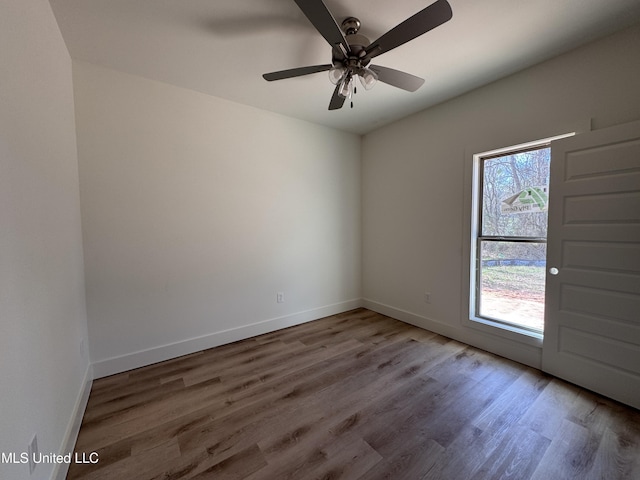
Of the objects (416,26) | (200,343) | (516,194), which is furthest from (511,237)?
(200,343)

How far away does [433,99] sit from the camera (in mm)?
2842

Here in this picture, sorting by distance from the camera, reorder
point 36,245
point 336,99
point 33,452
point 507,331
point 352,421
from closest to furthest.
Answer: point 33,452 → point 36,245 → point 352,421 → point 336,99 → point 507,331

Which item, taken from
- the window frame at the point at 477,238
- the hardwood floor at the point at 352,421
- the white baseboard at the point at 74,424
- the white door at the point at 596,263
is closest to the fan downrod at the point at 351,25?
the window frame at the point at 477,238

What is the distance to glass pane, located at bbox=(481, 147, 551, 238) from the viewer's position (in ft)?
7.63

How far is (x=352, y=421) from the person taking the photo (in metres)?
1.71

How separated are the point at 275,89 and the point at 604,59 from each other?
8.87ft

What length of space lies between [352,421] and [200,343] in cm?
180

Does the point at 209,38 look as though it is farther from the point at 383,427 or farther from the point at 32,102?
the point at 383,427

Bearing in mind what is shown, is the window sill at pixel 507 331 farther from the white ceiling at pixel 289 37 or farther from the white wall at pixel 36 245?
the white wall at pixel 36 245

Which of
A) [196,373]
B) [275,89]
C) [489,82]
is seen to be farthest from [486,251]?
[196,373]

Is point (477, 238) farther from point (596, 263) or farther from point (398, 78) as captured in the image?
point (398, 78)

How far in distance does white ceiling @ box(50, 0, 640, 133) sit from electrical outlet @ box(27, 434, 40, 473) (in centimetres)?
239

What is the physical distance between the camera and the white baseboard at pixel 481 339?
7.63ft

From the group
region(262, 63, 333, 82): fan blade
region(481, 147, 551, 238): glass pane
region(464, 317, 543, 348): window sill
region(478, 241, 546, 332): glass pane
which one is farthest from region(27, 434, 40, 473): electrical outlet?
region(481, 147, 551, 238): glass pane
